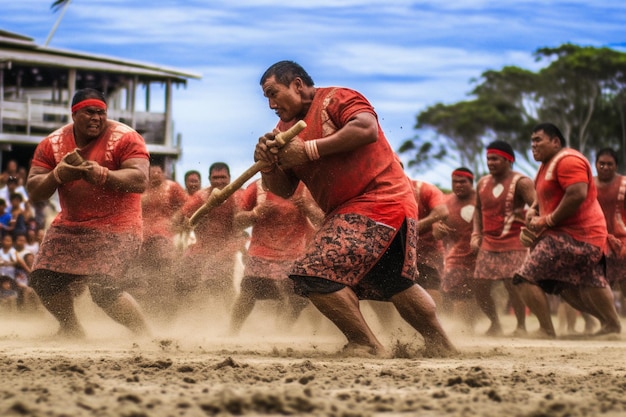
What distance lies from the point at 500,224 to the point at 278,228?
2.40m

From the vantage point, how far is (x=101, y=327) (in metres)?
9.55

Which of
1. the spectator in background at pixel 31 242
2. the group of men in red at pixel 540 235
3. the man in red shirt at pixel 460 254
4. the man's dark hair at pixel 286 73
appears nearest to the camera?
the man's dark hair at pixel 286 73

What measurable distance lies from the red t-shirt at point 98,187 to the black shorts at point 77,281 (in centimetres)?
38

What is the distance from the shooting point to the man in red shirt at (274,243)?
931 cm

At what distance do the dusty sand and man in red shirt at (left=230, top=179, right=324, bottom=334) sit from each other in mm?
2215

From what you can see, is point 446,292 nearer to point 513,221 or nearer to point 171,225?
point 513,221

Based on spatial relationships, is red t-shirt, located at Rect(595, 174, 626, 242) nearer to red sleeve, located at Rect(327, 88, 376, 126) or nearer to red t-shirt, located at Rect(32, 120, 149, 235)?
red t-shirt, located at Rect(32, 120, 149, 235)

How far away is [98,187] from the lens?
295 inches

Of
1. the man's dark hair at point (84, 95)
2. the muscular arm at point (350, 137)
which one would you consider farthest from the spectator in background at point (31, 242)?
the muscular arm at point (350, 137)

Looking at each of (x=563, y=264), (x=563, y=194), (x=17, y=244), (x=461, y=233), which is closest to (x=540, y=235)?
(x=563, y=264)

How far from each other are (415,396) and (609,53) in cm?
3743

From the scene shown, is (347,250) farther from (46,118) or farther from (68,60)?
(46,118)

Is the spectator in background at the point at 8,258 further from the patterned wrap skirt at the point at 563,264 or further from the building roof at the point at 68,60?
the building roof at the point at 68,60

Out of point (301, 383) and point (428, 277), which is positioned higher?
point (428, 277)
